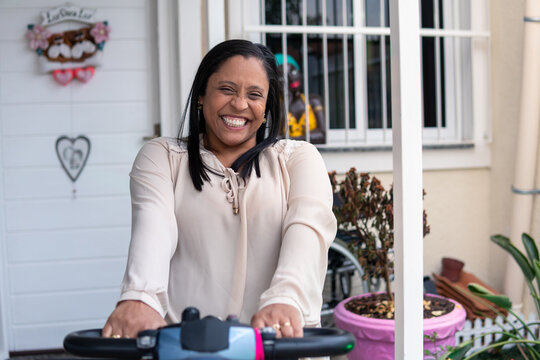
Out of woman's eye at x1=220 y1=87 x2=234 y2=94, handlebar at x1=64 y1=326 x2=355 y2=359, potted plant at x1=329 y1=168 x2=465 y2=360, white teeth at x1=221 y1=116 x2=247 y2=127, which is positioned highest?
woman's eye at x1=220 y1=87 x2=234 y2=94

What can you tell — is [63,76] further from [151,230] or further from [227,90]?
[151,230]

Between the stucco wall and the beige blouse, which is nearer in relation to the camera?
the beige blouse

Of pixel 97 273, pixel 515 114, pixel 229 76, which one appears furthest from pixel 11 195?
pixel 515 114

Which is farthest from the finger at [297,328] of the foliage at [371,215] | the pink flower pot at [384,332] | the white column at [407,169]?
the foliage at [371,215]

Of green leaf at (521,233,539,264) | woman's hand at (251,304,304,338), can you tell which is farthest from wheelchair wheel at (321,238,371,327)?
woman's hand at (251,304,304,338)

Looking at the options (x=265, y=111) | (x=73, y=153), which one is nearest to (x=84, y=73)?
(x=73, y=153)

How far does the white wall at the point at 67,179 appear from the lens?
371 centimetres

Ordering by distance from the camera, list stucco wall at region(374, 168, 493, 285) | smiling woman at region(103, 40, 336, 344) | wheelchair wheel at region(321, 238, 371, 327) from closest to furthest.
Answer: smiling woman at region(103, 40, 336, 344) < wheelchair wheel at region(321, 238, 371, 327) < stucco wall at region(374, 168, 493, 285)

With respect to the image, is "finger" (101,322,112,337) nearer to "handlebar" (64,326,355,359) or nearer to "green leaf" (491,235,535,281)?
"handlebar" (64,326,355,359)

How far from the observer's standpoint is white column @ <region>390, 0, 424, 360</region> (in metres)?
1.83

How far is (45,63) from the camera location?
367 centimetres

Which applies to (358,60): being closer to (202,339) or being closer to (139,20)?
(139,20)

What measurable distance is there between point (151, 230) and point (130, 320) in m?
0.26

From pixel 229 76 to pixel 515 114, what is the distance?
9.53 ft
